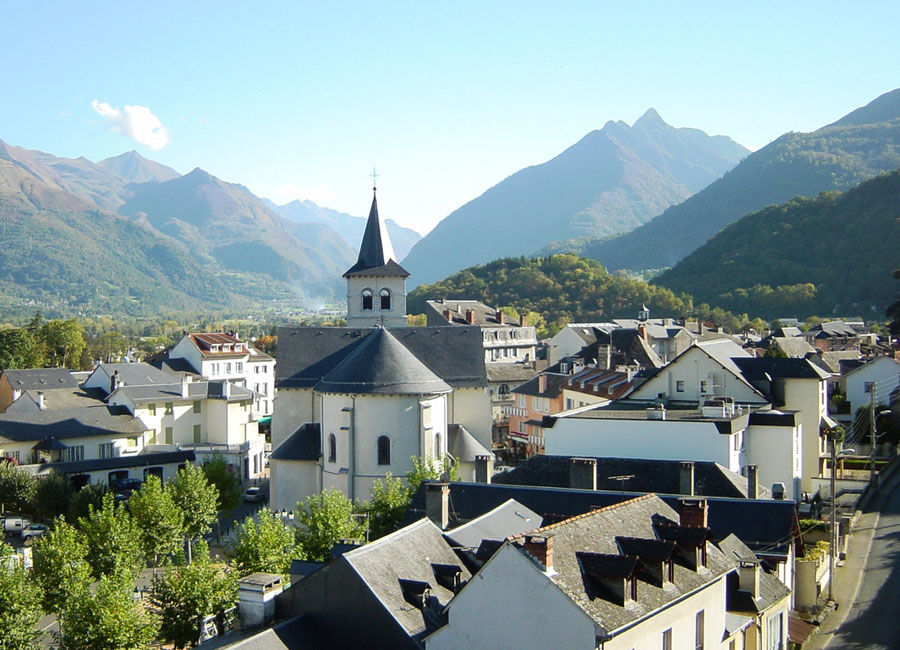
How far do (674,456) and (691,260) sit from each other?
454ft

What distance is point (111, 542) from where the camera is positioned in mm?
34406

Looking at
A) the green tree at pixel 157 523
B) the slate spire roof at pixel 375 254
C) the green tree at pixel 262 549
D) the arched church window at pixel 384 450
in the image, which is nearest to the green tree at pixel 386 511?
the green tree at pixel 262 549

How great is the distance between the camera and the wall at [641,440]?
3778 cm

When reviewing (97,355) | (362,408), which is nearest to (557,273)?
(97,355)

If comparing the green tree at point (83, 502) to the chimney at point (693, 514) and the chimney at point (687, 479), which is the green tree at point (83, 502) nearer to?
the chimney at point (687, 479)

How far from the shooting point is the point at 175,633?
25719 millimetres

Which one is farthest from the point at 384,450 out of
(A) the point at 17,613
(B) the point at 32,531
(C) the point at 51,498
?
(A) the point at 17,613

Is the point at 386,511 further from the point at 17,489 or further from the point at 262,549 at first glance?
the point at 17,489

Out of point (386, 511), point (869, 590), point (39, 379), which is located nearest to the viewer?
point (386, 511)

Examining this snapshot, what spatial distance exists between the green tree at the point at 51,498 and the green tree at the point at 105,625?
26.0m

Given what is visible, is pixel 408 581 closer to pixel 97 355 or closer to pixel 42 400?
pixel 42 400

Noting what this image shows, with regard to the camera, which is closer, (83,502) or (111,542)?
(111,542)

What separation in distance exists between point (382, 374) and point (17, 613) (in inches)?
788

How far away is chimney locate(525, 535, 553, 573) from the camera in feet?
57.7
